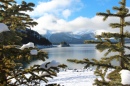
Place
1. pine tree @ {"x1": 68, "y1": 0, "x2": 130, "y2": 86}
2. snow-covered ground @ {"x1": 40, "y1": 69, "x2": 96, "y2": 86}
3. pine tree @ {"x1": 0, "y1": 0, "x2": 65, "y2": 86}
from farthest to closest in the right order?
1. snow-covered ground @ {"x1": 40, "y1": 69, "x2": 96, "y2": 86}
2. pine tree @ {"x1": 68, "y1": 0, "x2": 130, "y2": 86}
3. pine tree @ {"x1": 0, "y1": 0, "x2": 65, "y2": 86}

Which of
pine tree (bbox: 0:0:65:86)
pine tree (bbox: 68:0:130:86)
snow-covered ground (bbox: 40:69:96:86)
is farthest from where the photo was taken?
snow-covered ground (bbox: 40:69:96:86)

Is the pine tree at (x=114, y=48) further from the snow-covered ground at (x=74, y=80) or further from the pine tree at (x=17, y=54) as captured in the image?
the snow-covered ground at (x=74, y=80)

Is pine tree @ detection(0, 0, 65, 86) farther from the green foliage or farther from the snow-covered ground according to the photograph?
the snow-covered ground

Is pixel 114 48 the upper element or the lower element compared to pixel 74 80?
upper

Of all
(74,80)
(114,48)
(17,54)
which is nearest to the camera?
(17,54)

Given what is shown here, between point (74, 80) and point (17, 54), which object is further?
point (74, 80)

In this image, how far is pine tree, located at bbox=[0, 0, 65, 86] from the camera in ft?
12.4

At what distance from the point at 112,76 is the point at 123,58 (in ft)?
1.59

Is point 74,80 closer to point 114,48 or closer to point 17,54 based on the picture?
point 114,48

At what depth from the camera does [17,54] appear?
3977 millimetres

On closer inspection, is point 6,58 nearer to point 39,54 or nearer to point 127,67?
point 39,54

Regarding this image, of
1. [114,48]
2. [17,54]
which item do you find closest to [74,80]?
[114,48]

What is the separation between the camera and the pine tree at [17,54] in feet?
12.4

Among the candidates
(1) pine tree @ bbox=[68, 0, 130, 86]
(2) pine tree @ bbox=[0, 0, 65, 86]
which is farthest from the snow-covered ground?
(2) pine tree @ bbox=[0, 0, 65, 86]
